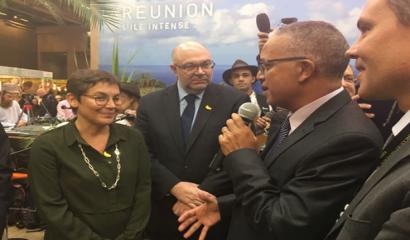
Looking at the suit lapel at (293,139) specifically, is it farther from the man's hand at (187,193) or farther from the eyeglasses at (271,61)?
the man's hand at (187,193)

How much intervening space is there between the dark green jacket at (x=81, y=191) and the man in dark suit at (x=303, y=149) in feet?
2.63

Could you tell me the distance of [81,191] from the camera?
1.89 m

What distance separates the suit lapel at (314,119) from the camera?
4.13 feet

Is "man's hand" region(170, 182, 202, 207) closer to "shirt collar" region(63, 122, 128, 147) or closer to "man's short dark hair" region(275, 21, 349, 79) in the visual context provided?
"shirt collar" region(63, 122, 128, 147)

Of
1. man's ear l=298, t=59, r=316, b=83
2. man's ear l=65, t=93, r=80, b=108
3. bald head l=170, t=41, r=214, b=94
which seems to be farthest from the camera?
bald head l=170, t=41, r=214, b=94

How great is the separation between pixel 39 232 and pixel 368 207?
4.17 m

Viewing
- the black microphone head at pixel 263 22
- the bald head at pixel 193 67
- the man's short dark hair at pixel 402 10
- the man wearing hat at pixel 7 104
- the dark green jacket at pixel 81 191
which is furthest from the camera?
the man wearing hat at pixel 7 104

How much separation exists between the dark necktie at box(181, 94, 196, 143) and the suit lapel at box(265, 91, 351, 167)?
3.30ft

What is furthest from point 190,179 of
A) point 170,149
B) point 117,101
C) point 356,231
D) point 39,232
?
point 39,232

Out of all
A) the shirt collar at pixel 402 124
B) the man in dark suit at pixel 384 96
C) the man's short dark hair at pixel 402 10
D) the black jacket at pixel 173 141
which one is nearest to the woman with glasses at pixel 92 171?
the black jacket at pixel 173 141

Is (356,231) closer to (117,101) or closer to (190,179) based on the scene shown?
(190,179)

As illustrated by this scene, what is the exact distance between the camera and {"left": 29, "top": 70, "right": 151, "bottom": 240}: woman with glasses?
6.08ft

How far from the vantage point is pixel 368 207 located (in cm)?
80

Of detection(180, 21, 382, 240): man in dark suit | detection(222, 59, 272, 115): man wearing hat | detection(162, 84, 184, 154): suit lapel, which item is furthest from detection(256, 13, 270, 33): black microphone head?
detection(222, 59, 272, 115): man wearing hat
